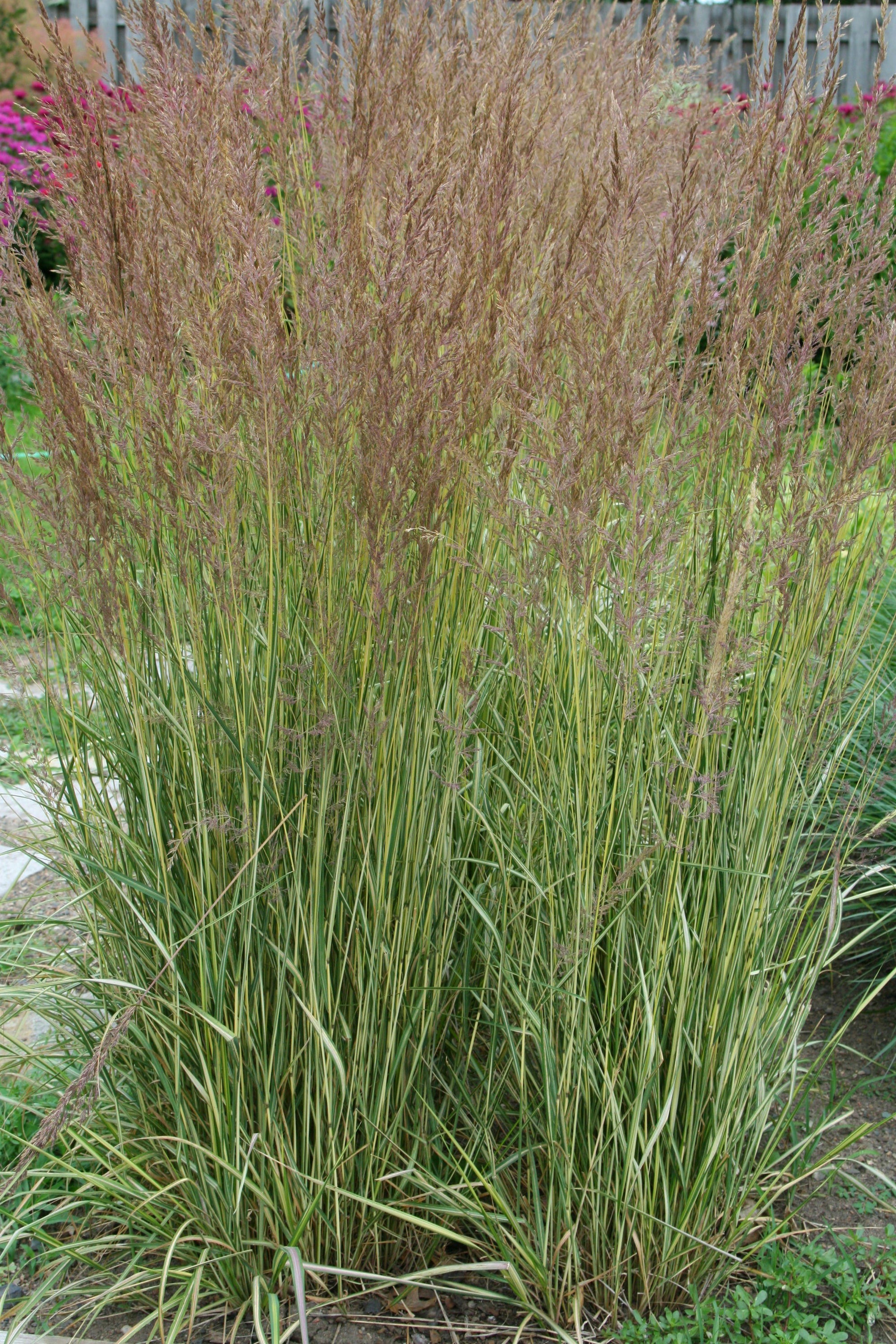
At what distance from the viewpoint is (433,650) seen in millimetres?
1891

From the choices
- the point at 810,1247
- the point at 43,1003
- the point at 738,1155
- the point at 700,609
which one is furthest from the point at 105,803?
the point at 810,1247

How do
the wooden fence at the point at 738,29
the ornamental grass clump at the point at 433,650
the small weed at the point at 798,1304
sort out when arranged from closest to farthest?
the ornamental grass clump at the point at 433,650 → the small weed at the point at 798,1304 → the wooden fence at the point at 738,29

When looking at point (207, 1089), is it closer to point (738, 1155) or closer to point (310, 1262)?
point (310, 1262)

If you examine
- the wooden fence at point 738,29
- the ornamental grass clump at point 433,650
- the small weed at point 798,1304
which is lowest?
the small weed at point 798,1304

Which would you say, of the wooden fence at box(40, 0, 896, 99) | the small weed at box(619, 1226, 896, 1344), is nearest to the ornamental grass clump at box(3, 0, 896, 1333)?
the small weed at box(619, 1226, 896, 1344)

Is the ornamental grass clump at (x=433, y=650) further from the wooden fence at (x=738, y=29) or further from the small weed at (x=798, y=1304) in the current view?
the wooden fence at (x=738, y=29)

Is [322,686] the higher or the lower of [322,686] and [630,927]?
the higher

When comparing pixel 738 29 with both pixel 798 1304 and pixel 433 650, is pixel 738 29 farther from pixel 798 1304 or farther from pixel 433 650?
pixel 798 1304

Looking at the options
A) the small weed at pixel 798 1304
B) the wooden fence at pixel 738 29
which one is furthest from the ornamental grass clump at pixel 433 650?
the wooden fence at pixel 738 29

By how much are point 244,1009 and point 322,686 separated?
1.80ft

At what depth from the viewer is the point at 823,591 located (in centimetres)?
189

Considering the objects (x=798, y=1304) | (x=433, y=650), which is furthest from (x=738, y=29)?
(x=798, y=1304)

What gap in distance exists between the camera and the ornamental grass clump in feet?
5.35

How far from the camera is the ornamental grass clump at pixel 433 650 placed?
1.63m
